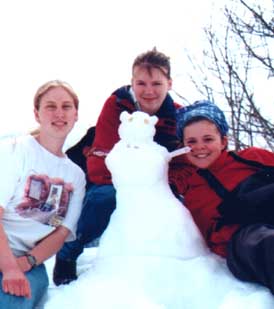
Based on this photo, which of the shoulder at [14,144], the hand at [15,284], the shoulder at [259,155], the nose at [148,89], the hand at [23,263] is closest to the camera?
the hand at [15,284]

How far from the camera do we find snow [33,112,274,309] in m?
2.31

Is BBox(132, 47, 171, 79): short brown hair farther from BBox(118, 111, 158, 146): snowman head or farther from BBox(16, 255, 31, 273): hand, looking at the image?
BBox(16, 255, 31, 273): hand

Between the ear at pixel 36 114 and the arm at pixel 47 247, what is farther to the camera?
the ear at pixel 36 114

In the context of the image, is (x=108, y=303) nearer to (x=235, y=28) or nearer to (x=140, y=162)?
(x=140, y=162)

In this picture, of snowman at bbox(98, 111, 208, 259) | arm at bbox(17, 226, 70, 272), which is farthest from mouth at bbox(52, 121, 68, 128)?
arm at bbox(17, 226, 70, 272)

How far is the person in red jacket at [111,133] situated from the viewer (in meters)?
2.97

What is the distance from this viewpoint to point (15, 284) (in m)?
2.31

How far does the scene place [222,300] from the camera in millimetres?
2311

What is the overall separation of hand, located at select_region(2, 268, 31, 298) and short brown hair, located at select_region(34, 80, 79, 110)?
0.89 m

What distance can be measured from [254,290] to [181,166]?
2.82 feet

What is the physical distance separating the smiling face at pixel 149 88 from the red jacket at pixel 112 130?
6cm

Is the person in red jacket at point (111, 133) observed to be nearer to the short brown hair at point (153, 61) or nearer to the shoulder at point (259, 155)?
the short brown hair at point (153, 61)

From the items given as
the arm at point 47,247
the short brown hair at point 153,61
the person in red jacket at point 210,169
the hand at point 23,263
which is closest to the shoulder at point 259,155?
the person in red jacket at point 210,169

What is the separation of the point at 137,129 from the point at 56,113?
0.41 metres
